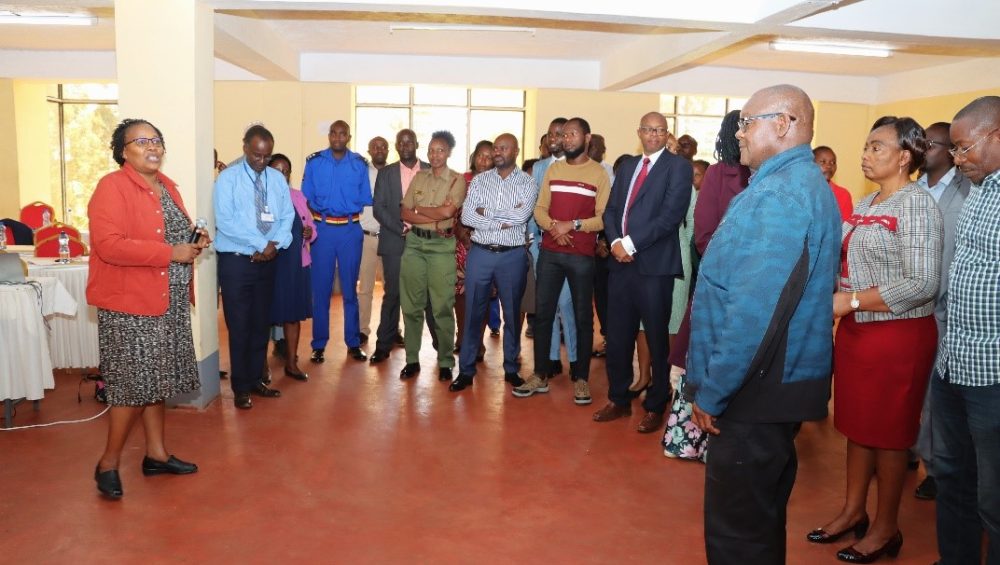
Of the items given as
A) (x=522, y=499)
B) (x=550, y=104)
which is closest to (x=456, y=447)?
(x=522, y=499)

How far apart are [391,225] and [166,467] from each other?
8.98 feet

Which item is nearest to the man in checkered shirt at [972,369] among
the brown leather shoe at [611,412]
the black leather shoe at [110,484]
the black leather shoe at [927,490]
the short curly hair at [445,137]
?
the black leather shoe at [927,490]

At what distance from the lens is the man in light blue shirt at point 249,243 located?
4895 mm

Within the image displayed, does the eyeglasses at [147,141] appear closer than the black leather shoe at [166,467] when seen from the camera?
Yes

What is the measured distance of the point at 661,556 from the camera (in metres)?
3.20

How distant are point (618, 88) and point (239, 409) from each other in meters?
7.09

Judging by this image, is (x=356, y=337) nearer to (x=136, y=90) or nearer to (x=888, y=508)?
(x=136, y=90)

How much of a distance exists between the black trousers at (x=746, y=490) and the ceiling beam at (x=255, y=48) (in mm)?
5435

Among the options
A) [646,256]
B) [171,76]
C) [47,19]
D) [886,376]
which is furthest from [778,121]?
[47,19]

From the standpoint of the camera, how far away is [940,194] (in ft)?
12.3

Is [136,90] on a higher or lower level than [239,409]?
higher

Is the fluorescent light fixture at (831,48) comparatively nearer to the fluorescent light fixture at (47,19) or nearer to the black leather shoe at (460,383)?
the black leather shoe at (460,383)

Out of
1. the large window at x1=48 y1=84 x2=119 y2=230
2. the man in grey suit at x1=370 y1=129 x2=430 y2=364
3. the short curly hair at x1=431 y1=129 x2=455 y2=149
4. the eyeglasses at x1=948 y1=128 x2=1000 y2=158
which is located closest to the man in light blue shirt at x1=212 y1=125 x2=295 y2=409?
the man in grey suit at x1=370 y1=129 x2=430 y2=364

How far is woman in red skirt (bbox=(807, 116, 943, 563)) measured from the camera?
9.37 ft
